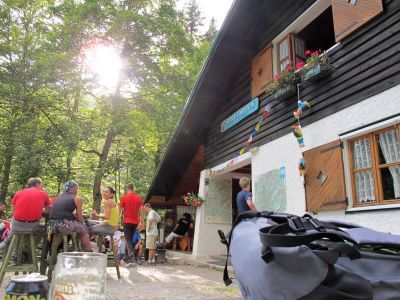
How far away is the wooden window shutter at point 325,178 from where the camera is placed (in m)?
5.25

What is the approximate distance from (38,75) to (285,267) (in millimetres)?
15370

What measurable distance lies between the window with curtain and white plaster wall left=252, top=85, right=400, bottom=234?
0.72 ft

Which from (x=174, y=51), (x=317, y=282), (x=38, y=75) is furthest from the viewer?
(x=174, y=51)

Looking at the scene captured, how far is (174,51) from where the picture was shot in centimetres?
1819

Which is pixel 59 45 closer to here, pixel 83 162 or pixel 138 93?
pixel 138 93

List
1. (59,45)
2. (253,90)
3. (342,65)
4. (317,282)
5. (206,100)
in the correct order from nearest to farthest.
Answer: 1. (317,282)
2. (342,65)
3. (253,90)
4. (206,100)
5. (59,45)

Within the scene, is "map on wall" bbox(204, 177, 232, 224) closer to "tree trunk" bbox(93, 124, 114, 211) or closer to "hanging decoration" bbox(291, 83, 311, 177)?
"hanging decoration" bbox(291, 83, 311, 177)

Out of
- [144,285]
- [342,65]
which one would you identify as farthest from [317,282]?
[342,65]

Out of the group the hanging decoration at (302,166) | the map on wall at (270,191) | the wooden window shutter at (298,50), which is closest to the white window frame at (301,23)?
the wooden window shutter at (298,50)

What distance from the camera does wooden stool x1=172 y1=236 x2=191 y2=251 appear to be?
12.6 meters

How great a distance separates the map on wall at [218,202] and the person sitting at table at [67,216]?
516 cm

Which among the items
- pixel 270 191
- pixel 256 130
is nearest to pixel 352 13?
pixel 256 130

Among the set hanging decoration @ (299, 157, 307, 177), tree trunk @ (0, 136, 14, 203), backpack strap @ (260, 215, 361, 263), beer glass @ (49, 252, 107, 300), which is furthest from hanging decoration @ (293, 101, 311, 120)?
tree trunk @ (0, 136, 14, 203)

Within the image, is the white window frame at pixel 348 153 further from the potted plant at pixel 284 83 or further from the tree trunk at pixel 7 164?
the tree trunk at pixel 7 164
